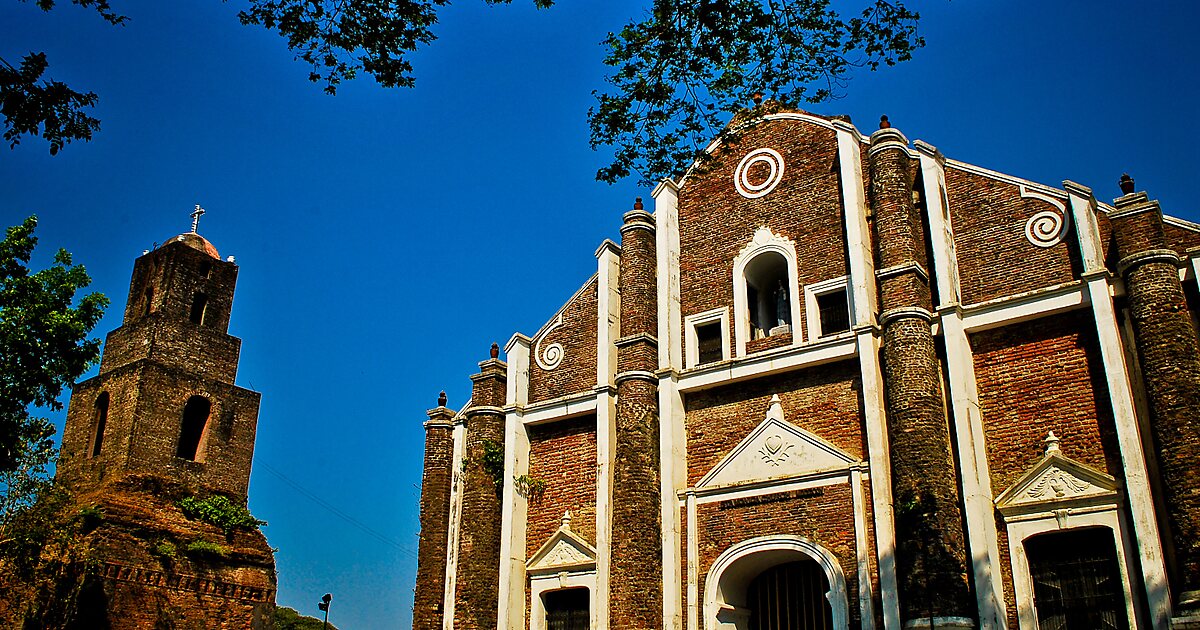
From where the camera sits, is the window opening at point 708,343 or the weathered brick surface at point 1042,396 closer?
the weathered brick surface at point 1042,396

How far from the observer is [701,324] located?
17.5 metres

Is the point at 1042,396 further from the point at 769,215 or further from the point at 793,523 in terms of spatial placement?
the point at 769,215

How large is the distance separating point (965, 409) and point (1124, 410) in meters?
2.12

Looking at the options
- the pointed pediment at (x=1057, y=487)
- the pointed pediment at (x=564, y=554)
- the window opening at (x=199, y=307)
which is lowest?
the pointed pediment at (x=564, y=554)

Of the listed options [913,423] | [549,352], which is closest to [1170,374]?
[913,423]

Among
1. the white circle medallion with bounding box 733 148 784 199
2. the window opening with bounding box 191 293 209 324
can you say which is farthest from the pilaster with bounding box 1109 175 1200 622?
the window opening with bounding box 191 293 209 324

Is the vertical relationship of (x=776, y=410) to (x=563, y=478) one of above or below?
above

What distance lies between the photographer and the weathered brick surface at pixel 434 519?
1822 cm

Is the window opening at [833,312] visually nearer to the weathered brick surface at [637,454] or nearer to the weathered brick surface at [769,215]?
the weathered brick surface at [769,215]

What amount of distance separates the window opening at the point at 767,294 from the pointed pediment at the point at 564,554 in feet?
16.4

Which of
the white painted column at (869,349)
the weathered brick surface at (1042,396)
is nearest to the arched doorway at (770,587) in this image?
the white painted column at (869,349)

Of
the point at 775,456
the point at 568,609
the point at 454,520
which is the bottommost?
the point at 568,609

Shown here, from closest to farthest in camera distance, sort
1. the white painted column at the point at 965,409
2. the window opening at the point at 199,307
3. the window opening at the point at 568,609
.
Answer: the white painted column at the point at 965,409 < the window opening at the point at 568,609 < the window opening at the point at 199,307

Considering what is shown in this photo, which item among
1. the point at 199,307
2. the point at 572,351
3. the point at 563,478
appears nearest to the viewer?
the point at 563,478
